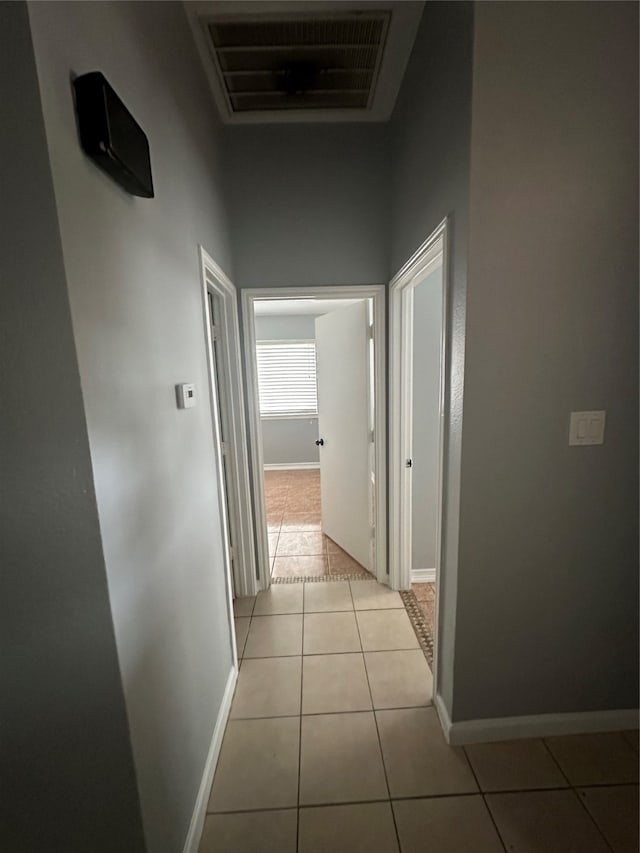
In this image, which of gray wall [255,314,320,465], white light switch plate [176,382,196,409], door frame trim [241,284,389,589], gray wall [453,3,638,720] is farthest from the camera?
gray wall [255,314,320,465]

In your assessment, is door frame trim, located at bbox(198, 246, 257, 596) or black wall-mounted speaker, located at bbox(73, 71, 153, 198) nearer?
black wall-mounted speaker, located at bbox(73, 71, 153, 198)

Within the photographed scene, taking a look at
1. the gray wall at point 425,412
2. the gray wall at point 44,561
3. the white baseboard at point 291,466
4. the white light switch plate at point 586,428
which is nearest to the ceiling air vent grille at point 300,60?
the gray wall at point 425,412

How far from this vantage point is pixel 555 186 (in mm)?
1087

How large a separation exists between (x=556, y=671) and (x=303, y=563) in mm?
1755

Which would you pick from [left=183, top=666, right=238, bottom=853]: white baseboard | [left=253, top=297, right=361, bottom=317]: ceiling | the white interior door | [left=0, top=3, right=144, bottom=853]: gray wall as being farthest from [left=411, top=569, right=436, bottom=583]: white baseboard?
[left=253, top=297, right=361, bottom=317]: ceiling

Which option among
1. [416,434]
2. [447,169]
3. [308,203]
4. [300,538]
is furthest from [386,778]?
[308,203]

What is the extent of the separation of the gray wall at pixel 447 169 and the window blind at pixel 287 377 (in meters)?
3.71

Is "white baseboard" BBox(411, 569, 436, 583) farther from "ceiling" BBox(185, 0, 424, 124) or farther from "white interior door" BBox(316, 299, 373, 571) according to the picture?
"ceiling" BBox(185, 0, 424, 124)

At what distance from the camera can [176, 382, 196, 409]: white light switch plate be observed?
1165 millimetres

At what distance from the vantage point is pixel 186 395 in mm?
1211

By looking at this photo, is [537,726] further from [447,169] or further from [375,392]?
[447,169]

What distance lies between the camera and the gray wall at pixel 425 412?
221 cm

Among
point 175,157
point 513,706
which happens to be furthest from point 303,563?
point 175,157

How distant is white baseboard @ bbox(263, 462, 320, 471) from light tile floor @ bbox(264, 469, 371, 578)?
2.03 feet
